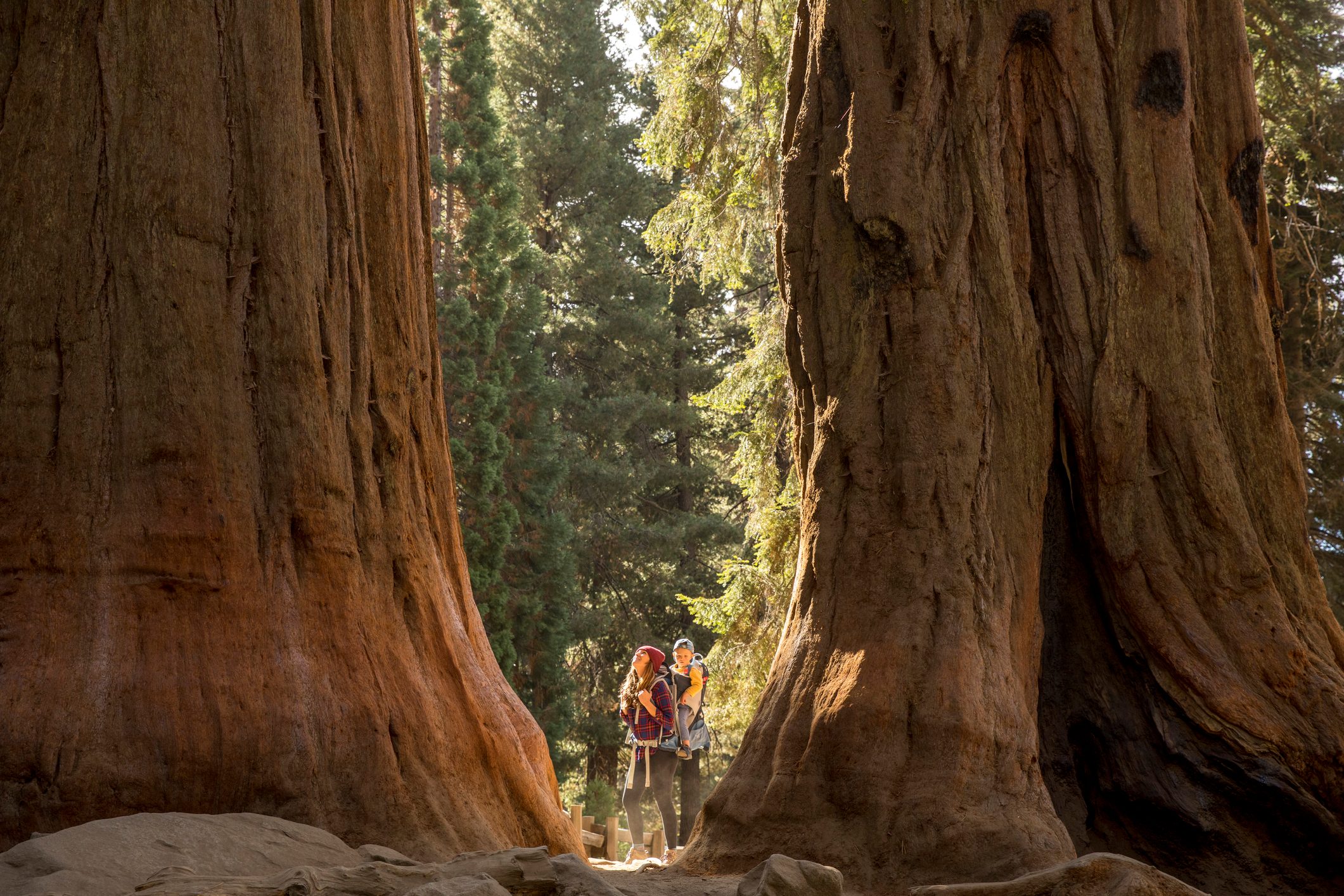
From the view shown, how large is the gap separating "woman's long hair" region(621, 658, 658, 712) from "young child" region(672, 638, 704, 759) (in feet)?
0.90

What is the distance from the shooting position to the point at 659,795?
9055mm

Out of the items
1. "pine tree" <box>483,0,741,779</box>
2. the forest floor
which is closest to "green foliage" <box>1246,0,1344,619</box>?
the forest floor

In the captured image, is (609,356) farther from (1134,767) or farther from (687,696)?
(1134,767)

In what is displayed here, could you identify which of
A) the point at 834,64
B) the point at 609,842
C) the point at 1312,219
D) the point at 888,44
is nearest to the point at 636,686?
the point at 609,842

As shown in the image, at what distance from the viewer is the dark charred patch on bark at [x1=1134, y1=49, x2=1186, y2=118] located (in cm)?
516

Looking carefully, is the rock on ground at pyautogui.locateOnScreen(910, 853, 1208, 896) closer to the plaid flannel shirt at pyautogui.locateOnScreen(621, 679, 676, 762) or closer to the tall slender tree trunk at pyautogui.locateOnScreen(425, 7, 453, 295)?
the plaid flannel shirt at pyautogui.locateOnScreen(621, 679, 676, 762)

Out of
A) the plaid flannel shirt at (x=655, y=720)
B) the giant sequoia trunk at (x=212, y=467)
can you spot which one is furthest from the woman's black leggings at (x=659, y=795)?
the giant sequoia trunk at (x=212, y=467)

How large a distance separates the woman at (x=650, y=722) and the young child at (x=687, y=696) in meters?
0.16

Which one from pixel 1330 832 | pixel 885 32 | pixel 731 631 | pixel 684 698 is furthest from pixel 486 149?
pixel 1330 832

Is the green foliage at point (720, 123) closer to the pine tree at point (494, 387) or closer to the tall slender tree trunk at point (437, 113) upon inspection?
the pine tree at point (494, 387)

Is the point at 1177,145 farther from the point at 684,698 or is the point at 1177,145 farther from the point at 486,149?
the point at 486,149

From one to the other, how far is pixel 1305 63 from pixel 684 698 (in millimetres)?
7337

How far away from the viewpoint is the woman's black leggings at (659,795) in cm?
895

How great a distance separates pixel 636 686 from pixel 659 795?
2.83 feet
